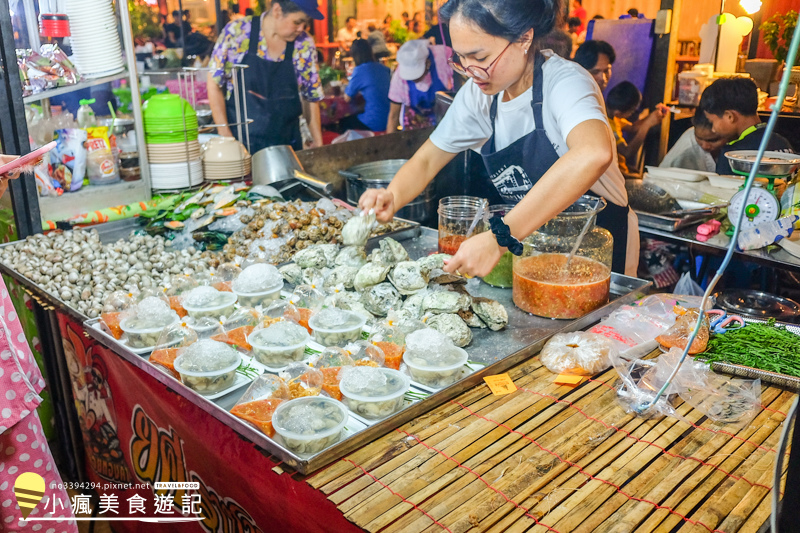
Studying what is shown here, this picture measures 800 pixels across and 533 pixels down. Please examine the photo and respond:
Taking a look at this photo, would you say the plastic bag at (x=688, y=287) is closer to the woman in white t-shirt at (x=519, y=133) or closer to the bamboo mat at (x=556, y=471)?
the woman in white t-shirt at (x=519, y=133)

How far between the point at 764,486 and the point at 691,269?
2738 millimetres

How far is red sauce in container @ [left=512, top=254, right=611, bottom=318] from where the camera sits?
1841 mm

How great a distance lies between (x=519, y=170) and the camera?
90.3 inches

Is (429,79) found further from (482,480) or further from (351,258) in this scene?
(482,480)

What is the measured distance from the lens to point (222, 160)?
10.9 ft

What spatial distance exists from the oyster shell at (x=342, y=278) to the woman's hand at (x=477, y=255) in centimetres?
47

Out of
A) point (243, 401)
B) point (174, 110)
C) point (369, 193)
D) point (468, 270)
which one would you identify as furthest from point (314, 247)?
point (174, 110)

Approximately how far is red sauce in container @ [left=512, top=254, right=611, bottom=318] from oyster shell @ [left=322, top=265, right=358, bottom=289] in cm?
54

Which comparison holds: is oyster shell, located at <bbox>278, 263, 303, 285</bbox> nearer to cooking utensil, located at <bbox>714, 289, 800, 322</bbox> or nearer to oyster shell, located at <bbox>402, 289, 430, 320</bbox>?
oyster shell, located at <bbox>402, 289, 430, 320</bbox>

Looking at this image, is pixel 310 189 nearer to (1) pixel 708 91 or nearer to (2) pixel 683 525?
(2) pixel 683 525

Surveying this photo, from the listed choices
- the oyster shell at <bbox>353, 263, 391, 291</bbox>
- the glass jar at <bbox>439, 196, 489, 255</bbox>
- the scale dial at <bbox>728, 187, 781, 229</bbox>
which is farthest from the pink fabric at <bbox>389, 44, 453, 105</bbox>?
the oyster shell at <bbox>353, 263, 391, 291</bbox>

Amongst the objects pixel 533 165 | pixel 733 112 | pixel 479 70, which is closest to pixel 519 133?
pixel 533 165

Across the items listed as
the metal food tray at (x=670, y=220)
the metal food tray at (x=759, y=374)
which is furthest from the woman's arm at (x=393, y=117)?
the metal food tray at (x=759, y=374)

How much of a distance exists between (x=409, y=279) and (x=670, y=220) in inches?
73.7
